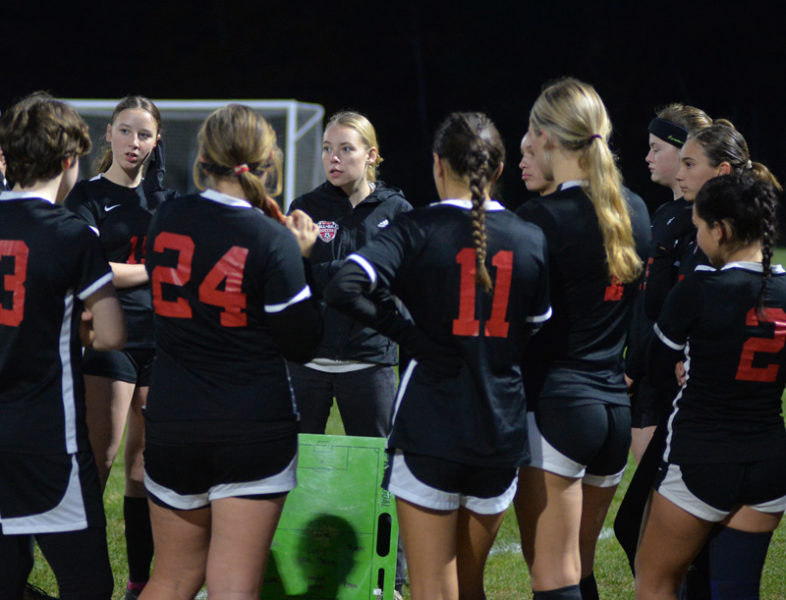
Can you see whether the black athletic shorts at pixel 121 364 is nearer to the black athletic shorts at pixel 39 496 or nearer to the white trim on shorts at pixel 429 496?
the black athletic shorts at pixel 39 496

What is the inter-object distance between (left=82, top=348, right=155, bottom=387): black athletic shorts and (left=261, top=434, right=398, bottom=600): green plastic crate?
71 centimetres

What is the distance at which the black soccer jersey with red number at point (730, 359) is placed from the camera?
2.54 meters

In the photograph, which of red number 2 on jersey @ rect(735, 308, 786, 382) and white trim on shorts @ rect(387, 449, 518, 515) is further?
red number 2 on jersey @ rect(735, 308, 786, 382)

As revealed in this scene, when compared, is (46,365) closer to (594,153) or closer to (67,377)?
(67,377)

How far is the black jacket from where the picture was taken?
374 centimetres

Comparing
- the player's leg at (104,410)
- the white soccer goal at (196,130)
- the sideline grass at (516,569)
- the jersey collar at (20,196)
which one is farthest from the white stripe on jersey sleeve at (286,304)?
the white soccer goal at (196,130)

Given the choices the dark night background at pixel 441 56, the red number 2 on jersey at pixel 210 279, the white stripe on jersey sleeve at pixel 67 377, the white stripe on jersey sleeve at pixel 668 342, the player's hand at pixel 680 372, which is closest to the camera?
the red number 2 on jersey at pixel 210 279

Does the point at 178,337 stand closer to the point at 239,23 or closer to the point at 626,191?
the point at 626,191

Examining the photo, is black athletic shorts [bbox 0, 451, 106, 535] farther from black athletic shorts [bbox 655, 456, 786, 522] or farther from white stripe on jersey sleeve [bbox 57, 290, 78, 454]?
black athletic shorts [bbox 655, 456, 786, 522]

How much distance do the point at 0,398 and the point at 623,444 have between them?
166cm

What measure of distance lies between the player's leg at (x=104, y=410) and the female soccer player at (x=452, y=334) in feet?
4.71

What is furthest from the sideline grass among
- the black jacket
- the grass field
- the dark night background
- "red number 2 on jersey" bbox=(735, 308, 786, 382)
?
the dark night background

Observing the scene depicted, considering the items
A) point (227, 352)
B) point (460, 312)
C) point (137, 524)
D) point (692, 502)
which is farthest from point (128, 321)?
point (692, 502)

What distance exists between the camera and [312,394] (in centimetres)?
379
